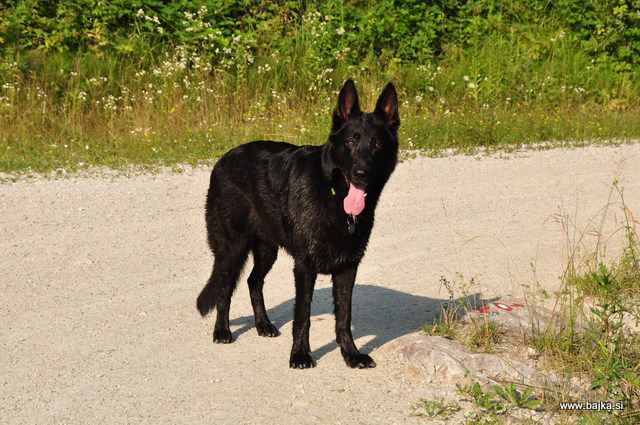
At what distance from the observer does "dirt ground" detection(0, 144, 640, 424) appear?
488cm

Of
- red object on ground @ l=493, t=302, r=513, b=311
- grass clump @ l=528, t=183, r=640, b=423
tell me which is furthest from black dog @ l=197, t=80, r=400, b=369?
red object on ground @ l=493, t=302, r=513, b=311

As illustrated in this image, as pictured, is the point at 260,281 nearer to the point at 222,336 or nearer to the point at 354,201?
the point at 222,336

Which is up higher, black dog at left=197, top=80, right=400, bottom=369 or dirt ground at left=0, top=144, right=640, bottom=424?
black dog at left=197, top=80, right=400, bottom=369

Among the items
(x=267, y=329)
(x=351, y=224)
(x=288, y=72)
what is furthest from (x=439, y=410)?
(x=288, y=72)

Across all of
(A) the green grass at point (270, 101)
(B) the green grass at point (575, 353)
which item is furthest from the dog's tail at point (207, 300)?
(A) the green grass at point (270, 101)

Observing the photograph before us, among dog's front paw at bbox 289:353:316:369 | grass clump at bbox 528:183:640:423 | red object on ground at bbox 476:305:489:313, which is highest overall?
grass clump at bbox 528:183:640:423

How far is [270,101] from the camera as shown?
42.7 feet

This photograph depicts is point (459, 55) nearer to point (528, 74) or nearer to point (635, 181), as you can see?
point (528, 74)

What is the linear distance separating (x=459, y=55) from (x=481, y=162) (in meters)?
4.70

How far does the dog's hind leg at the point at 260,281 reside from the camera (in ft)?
20.0

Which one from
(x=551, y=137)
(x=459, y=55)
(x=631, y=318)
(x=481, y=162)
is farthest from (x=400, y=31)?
(x=631, y=318)

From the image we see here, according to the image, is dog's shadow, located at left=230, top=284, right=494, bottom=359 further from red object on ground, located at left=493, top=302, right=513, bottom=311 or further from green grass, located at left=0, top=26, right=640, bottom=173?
green grass, located at left=0, top=26, right=640, bottom=173

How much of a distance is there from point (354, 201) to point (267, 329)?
128 cm

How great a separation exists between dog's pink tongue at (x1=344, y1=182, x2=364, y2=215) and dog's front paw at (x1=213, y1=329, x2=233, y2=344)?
1247 mm
